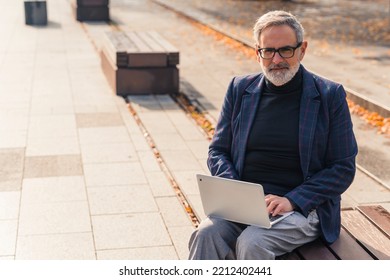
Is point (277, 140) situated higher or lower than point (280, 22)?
lower

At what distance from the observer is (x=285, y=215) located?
424cm

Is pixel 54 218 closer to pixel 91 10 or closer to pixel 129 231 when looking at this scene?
pixel 129 231

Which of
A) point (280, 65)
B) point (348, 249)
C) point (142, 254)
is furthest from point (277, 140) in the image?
point (142, 254)

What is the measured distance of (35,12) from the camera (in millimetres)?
19406

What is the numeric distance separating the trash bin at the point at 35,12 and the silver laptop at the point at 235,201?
52.4 feet

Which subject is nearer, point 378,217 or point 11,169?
point 378,217

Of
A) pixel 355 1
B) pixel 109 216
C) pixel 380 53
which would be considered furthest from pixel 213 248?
pixel 355 1

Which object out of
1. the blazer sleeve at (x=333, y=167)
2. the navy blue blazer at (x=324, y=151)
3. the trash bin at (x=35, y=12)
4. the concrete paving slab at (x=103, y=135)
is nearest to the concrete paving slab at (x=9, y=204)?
the concrete paving slab at (x=103, y=135)

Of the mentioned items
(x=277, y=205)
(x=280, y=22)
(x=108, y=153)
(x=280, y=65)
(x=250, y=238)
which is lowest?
(x=108, y=153)

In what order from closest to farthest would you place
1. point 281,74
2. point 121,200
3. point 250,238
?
1. point 250,238
2. point 281,74
3. point 121,200

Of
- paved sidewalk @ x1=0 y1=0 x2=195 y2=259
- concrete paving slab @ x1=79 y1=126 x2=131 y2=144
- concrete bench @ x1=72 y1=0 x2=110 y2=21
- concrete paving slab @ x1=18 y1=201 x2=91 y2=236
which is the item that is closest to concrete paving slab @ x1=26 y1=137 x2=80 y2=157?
paved sidewalk @ x1=0 y1=0 x2=195 y2=259

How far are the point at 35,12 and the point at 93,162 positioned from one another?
1249cm

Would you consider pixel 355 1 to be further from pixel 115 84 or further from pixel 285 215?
pixel 285 215
